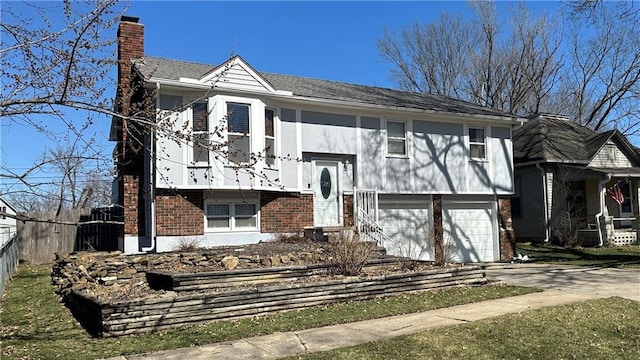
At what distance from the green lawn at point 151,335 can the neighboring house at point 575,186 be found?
13105mm

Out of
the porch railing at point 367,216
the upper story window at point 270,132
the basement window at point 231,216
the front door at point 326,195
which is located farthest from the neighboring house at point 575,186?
the basement window at point 231,216

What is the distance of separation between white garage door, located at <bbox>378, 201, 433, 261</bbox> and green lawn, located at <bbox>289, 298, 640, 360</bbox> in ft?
31.0

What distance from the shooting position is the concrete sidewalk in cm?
646

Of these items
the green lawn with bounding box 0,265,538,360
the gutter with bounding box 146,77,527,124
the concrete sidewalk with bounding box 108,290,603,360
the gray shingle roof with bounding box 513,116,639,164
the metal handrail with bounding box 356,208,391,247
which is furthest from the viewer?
the gray shingle roof with bounding box 513,116,639,164

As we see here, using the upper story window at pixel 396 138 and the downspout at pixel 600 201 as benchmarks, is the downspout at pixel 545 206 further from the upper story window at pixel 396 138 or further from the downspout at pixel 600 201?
the upper story window at pixel 396 138

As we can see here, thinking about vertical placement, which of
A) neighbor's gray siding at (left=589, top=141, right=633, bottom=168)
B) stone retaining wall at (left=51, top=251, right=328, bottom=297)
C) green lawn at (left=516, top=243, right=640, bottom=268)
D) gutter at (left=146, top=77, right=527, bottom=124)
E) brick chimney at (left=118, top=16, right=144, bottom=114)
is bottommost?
green lawn at (left=516, top=243, right=640, bottom=268)

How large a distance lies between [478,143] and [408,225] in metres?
4.26

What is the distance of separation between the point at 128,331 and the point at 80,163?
3289 mm

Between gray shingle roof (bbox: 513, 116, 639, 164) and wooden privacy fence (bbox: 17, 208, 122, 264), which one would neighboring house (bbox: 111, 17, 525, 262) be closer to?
wooden privacy fence (bbox: 17, 208, 122, 264)

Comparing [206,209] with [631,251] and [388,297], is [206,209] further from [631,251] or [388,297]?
[631,251]

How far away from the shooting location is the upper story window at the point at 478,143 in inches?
763

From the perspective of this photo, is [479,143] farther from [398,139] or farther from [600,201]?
[600,201]

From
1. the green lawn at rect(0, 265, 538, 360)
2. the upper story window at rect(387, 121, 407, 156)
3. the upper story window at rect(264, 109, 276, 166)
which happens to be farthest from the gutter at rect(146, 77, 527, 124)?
the green lawn at rect(0, 265, 538, 360)

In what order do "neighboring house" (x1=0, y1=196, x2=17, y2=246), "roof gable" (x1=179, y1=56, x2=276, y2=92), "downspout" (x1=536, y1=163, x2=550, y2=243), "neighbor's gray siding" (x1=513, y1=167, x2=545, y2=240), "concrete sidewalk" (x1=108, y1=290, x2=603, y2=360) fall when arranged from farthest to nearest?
1. "neighbor's gray siding" (x1=513, y1=167, x2=545, y2=240)
2. "downspout" (x1=536, y1=163, x2=550, y2=243)
3. "roof gable" (x1=179, y1=56, x2=276, y2=92)
4. "concrete sidewalk" (x1=108, y1=290, x2=603, y2=360)
5. "neighboring house" (x1=0, y1=196, x2=17, y2=246)
